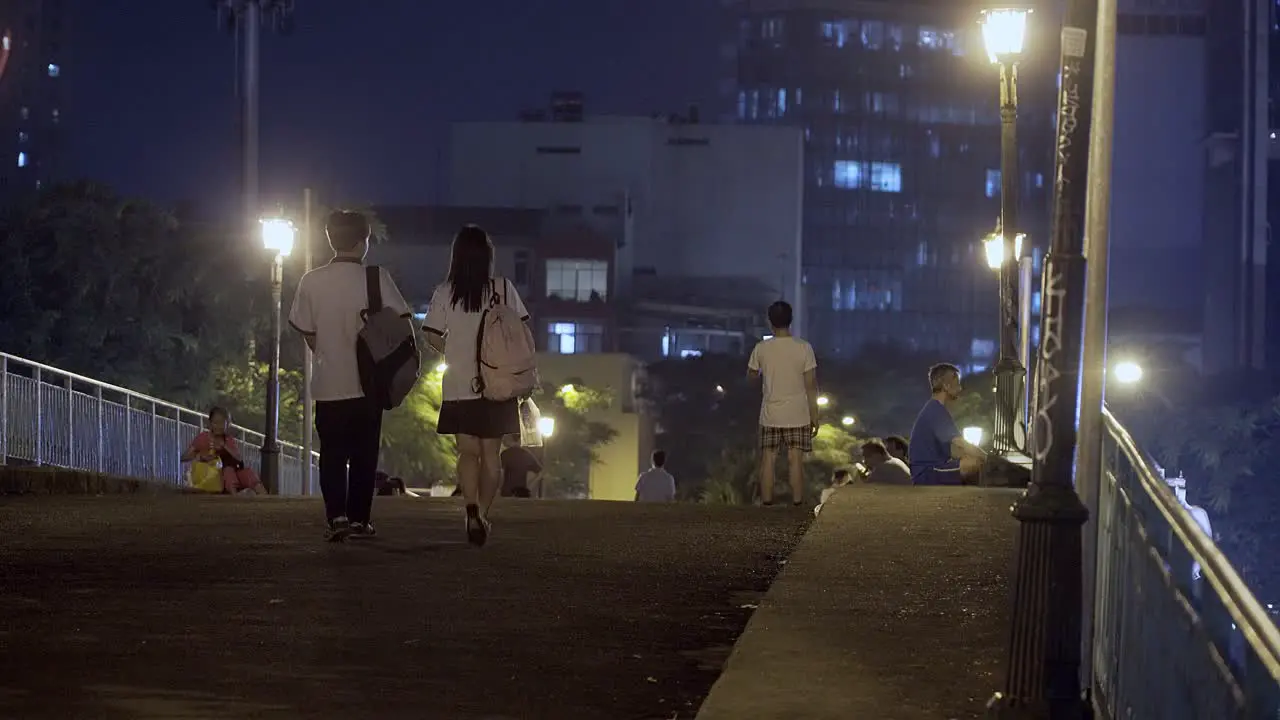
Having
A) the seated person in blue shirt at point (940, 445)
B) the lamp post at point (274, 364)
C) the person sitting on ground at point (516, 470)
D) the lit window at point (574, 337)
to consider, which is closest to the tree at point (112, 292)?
the lamp post at point (274, 364)

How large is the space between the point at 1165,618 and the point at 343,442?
5959 mm

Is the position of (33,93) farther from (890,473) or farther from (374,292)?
(374,292)

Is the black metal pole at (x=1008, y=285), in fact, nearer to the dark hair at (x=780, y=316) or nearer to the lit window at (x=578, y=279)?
the dark hair at (x=780, y=316)

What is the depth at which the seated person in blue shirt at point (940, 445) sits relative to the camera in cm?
1658

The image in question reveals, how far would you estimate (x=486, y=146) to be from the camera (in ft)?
346

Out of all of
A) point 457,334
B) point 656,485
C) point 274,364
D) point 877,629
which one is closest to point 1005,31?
point 656,485

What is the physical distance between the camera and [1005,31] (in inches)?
807

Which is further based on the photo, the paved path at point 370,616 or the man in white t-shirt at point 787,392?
the man in white t-shirt at point 787,392

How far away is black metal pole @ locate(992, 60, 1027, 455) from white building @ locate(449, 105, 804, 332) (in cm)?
7707

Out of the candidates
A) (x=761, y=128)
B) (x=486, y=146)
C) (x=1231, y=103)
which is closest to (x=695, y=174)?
(x=761, y=128)

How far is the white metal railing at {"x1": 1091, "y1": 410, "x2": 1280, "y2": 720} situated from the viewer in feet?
13.6

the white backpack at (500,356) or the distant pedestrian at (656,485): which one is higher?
the white backpack at (500,356)

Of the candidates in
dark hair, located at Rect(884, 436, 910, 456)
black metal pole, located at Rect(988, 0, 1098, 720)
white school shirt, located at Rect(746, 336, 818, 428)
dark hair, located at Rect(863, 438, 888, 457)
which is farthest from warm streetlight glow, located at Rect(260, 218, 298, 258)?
black metal pole, located at Rect(988, 0, 1098, 720)

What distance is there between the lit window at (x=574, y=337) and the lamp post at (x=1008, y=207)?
64953mm
